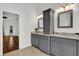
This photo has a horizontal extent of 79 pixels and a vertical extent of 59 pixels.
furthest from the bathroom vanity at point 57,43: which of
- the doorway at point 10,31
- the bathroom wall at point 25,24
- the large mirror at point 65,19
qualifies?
the doorway at point 10,31

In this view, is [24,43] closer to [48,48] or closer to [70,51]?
[48,48]

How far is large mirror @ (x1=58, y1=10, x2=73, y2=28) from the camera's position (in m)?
2.86

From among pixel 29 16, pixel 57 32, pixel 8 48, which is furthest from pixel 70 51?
pixel 8 48

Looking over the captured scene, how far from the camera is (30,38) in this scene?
121 inches

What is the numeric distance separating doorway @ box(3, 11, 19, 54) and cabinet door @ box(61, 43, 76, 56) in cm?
115

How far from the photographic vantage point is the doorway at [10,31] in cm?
272

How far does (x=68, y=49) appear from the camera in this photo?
8.23 ft

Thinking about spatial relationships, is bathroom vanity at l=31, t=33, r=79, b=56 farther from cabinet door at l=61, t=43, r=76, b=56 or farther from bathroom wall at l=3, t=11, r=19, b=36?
bathroom wall at l=3, t=11, r=19, b=36

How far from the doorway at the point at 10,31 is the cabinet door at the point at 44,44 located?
2.25 ft

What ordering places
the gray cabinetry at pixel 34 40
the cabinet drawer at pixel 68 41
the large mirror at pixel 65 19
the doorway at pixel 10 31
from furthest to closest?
the gray cabinetry at pixel 34 40, the large mirror at pixel 65 19, the doorway at pixel 10 31, the cabinet drawer at pixel 68 41

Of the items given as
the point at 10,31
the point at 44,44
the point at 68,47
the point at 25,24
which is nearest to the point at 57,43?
the point at 68,47

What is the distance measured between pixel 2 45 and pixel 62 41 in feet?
4.84

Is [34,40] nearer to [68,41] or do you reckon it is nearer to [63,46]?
[63,46]

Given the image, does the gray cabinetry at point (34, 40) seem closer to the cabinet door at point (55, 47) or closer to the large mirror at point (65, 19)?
the cabinet door at point (55, 47)
